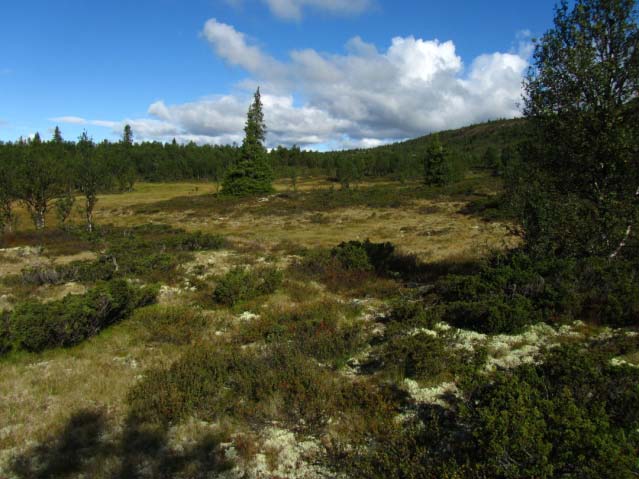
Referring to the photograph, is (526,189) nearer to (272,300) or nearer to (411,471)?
(272,300)

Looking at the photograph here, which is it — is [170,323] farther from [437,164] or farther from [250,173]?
[437,164]

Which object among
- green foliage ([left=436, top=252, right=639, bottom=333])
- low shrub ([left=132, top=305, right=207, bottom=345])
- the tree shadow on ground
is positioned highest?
green foliage ([left=436, top=252, right=639, bottom=333])

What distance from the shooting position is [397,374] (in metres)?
7.19

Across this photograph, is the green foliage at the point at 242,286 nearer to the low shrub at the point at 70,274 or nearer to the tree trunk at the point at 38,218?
the low shrub at the point at 70,274

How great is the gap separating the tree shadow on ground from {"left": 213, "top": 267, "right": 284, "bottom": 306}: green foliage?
241 inches

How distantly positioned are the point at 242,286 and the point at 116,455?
7.22 metres

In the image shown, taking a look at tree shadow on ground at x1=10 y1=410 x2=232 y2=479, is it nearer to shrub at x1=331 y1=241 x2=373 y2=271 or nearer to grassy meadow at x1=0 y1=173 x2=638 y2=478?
grassy meadow at x1=0 y1=173 x2=638 y2=478

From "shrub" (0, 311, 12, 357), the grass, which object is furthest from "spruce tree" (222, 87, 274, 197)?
"shrub" (0, 311, 12, 357)

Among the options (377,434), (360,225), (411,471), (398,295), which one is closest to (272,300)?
(398,295)

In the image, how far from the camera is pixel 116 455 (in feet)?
17.2

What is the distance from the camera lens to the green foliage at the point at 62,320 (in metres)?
8.39

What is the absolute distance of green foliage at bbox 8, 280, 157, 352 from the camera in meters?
8.39

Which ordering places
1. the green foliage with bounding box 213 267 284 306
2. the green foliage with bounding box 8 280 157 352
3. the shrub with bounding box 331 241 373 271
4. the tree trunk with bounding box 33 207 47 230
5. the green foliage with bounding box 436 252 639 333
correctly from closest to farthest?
1. the green foliage with bounding box 8 280 157 352
2. the green foliage with bounding box 436 252 639 333
3. the green foliage with bounding box 213 267 284 306
4. the shrub with bounding box 331 241 373 271
5. the tree trunk with bounding box 33 207 47 230

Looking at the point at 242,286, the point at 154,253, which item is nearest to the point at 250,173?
the point at 154,253
